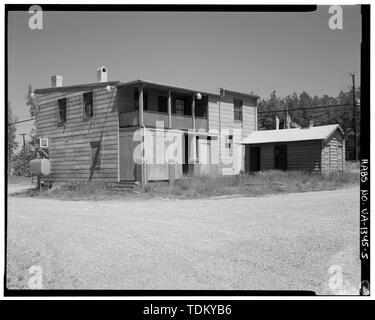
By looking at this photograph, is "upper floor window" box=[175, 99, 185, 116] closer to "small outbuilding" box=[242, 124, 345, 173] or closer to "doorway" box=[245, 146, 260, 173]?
"small outbuilding" box=[242, 124, 345, 173]

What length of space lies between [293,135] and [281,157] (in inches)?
60.9

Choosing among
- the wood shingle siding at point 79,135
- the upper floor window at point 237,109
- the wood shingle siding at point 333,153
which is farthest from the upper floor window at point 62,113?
the wood shingle siding at point 333,153

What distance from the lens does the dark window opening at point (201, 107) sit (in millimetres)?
23406

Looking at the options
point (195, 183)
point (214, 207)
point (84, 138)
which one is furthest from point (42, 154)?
point (214, 207)

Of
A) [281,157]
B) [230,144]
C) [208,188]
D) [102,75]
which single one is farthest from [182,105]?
[208,188]

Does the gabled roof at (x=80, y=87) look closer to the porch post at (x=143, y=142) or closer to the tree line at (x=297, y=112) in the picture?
the porch post at (x=143, y=142)

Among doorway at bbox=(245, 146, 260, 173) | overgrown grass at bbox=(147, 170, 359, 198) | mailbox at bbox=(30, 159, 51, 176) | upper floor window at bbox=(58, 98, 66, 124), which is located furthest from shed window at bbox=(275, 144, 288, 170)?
mailbox at bbox=(30, 159, 51, 176)

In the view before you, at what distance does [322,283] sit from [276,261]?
897 millimetres

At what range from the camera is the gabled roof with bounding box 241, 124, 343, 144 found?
23.0 meters

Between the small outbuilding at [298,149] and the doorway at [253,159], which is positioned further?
the doorway at [253,159]

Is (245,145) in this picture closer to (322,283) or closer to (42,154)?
(42,154)

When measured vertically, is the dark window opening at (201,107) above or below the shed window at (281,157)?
above

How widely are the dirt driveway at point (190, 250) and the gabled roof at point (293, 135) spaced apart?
46.5 feet
